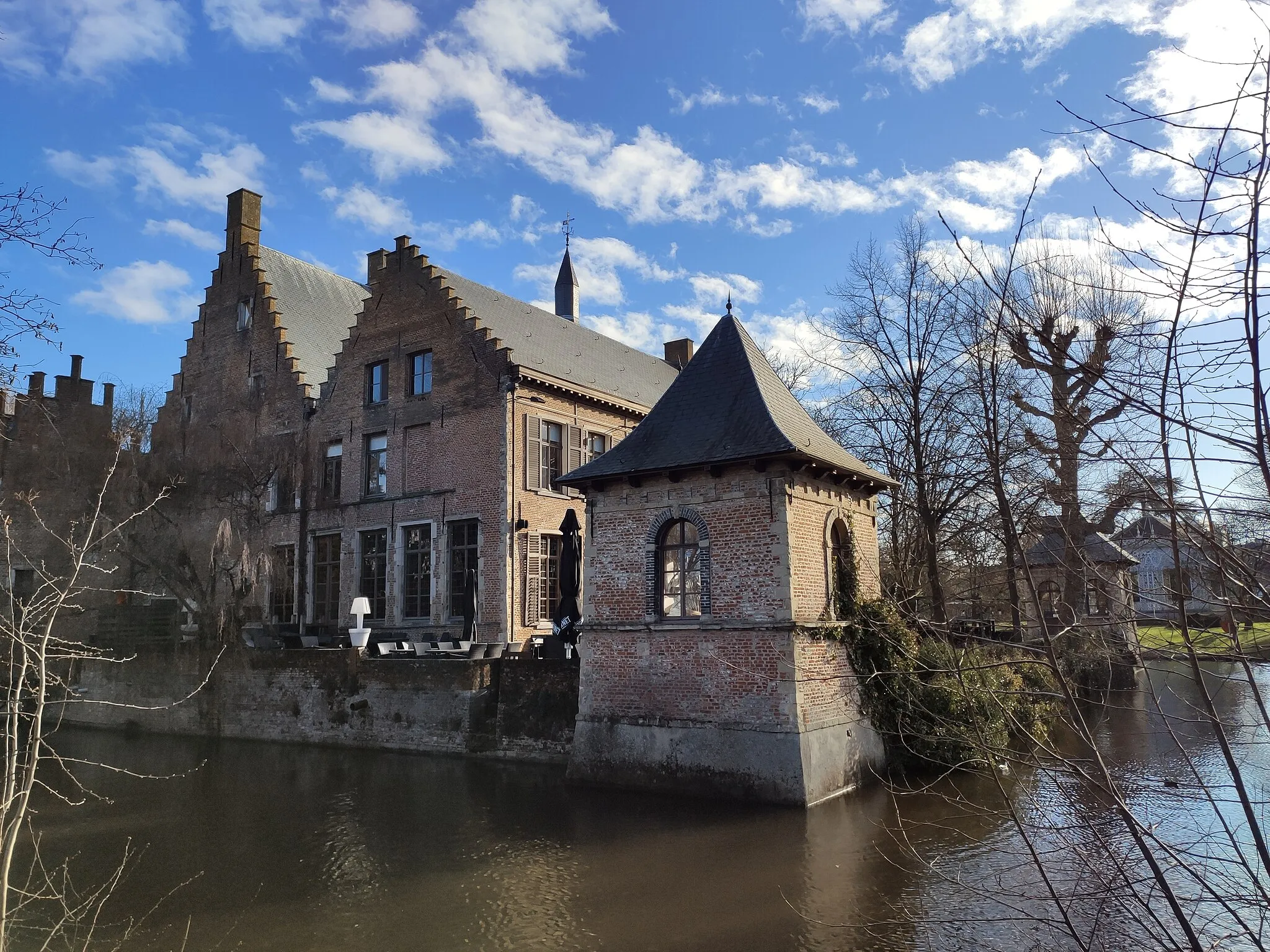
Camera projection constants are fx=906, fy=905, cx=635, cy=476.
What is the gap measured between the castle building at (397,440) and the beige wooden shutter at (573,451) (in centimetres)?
5

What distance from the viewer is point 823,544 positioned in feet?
43.0

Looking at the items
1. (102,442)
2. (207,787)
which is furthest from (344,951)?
(102,442)

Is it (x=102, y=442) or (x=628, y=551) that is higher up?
(x=102, y=442)

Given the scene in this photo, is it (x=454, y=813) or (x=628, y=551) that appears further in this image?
(x=628, y=551)

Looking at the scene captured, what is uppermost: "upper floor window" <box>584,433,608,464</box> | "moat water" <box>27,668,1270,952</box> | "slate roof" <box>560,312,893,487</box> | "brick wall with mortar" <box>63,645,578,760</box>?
"upper floor window" <box>584,433,608,464</box>

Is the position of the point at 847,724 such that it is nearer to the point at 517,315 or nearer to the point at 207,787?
the point at 207,787

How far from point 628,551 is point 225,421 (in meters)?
15.5

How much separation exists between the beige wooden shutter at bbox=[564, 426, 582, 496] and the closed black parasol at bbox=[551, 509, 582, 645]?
4.51m

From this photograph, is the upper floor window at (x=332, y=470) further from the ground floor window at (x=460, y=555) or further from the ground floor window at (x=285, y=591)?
the ground floor window at (x=460, y=555)

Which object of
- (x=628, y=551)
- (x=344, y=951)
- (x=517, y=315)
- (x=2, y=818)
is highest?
(x=517, y=315)

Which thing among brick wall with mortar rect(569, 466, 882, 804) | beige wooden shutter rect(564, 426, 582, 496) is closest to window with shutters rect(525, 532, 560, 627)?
beige wooden shutter rect(564, 426, 582, 496)

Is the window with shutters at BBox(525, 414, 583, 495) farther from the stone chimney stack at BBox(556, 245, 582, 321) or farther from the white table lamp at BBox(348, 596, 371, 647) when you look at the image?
the stone chimney stack at BBox(556, 245, 582, 321)

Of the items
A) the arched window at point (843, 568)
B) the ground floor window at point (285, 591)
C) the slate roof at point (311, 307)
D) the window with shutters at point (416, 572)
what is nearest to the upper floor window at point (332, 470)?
the ground floor window at point (285, 591)

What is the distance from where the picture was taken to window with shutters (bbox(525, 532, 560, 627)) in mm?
19703
